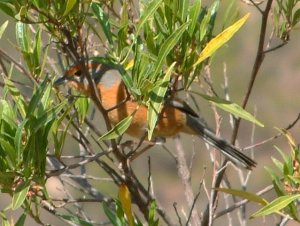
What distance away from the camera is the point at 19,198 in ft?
6.77

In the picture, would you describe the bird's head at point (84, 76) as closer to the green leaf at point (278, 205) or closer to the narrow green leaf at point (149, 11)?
the narrow green leaf at point (149, 11)

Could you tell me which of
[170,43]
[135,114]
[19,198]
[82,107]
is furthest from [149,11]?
[135,114]

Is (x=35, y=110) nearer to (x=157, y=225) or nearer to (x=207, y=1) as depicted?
(x=157, y=225)

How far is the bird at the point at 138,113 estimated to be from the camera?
3.04 m

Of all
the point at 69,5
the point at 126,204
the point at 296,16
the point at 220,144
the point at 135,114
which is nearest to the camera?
the point at 69,5

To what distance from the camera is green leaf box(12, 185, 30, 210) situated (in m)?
2.05

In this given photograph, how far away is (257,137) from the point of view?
11.8 metres

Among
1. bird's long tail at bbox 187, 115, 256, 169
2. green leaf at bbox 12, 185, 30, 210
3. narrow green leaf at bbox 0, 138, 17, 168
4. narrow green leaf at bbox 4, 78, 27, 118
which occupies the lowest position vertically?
bird's long tail at bbox 187, 115, 256, 169

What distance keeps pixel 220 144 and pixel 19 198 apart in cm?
158

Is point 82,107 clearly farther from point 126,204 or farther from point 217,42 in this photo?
point 217,42

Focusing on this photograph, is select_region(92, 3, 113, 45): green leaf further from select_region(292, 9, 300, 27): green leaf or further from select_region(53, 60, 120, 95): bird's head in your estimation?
select_region(292, 9, 300, 27): green leaf

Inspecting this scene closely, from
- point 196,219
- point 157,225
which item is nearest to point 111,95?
point 196,219

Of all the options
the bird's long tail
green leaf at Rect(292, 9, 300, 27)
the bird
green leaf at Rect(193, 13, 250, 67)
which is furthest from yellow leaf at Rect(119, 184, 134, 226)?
the bird's long tail

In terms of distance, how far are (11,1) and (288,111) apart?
1001 cm
